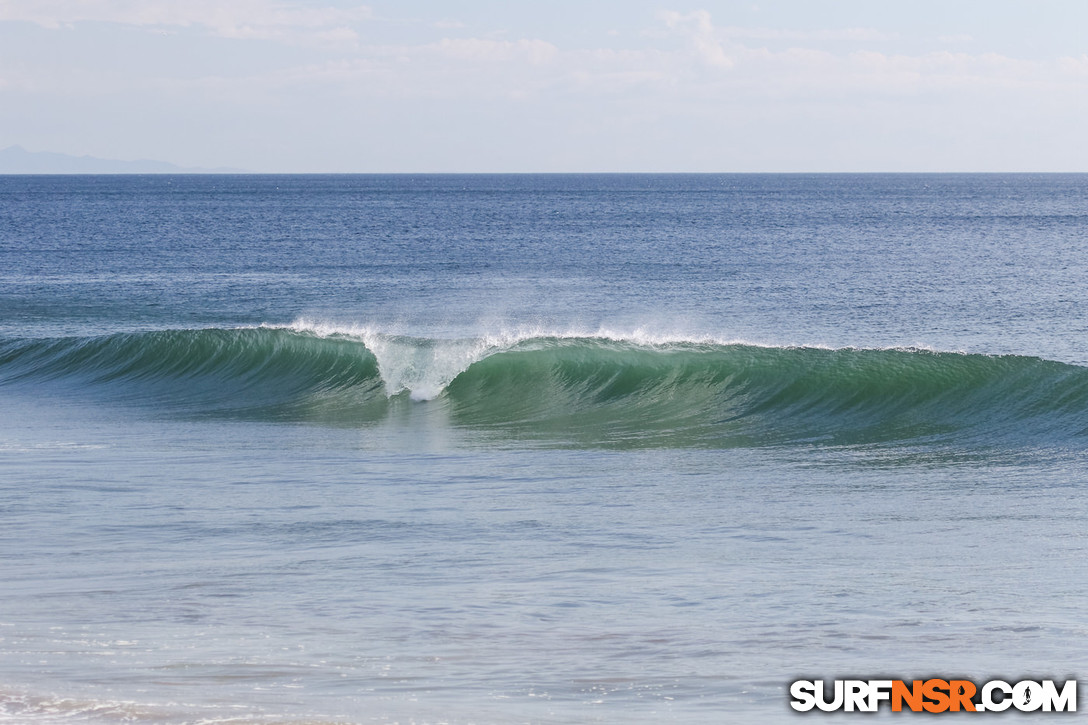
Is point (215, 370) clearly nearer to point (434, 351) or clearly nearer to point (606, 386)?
point (434, 351)

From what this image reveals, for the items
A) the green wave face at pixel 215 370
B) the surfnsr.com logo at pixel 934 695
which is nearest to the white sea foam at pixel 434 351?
the green wave face at pixel 215 370

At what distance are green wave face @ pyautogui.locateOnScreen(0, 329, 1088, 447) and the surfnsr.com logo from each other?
8.22m

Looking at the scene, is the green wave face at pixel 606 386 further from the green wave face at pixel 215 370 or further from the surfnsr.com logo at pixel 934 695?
the surfnsr.com logo at pixel 934 695

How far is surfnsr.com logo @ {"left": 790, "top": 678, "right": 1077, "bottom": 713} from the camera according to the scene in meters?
5.68

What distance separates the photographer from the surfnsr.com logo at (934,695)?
5680 mm

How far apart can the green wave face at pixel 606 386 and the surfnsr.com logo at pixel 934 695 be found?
324 inches

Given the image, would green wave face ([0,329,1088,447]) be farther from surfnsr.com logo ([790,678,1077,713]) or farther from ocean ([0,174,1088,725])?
surfnsr.com logo ([790,678,1077,713])

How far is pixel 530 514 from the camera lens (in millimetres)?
9734

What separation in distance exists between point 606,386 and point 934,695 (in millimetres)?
12285

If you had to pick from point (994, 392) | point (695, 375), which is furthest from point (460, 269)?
point (994, 392)

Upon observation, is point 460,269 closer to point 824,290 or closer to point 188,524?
point 824,290

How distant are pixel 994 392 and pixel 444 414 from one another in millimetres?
7855

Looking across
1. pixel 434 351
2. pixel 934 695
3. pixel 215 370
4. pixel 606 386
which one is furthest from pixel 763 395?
pixel 934 695

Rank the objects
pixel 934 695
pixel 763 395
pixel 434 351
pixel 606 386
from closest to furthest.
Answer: pixel 934 695, pixel 763 395, pixel 606 386, pixel 434 351
